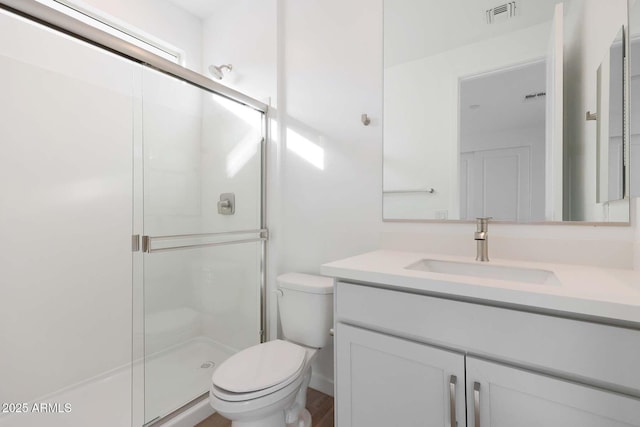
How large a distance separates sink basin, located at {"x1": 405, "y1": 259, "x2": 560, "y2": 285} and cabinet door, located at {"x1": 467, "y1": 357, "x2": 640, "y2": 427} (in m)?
0.33

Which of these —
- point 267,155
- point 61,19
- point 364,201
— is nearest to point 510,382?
point 364,201

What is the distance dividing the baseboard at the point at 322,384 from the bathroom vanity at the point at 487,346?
669 millimetres

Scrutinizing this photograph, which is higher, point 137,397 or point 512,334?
point 512,334

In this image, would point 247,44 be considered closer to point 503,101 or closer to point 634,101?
point 503,101

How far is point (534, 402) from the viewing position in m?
0.75

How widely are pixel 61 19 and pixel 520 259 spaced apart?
6.46 feet

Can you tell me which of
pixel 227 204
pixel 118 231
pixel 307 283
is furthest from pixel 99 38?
pixel 307 283

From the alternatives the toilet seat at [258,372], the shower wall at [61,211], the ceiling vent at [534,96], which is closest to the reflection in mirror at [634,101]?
the ceiling vent at [534,96]

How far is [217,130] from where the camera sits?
174 centimetres

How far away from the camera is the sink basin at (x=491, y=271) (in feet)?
3.41

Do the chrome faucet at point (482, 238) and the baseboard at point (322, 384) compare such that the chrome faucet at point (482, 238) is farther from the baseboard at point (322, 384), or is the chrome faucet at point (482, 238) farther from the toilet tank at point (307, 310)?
the baseboard at point (322, 384)

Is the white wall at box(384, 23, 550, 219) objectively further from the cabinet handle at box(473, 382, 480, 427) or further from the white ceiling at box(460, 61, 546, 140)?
the cabinet handle at box(473, 382, 480, 427)

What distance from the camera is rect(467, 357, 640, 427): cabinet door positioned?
2.20 ft

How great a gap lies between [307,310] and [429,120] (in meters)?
Answer: 1.13
